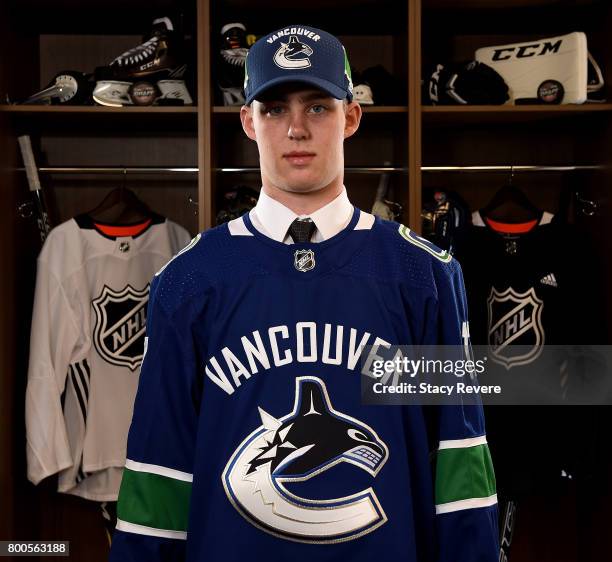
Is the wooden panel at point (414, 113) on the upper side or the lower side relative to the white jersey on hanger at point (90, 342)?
upper

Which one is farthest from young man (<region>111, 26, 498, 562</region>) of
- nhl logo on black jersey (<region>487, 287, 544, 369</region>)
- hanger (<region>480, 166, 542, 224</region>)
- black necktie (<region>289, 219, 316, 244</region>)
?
hanger (<region>480, 166, 542, 224</region>)

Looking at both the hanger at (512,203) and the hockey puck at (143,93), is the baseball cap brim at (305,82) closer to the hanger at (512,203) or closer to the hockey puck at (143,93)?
the hockey puck at (143,93)

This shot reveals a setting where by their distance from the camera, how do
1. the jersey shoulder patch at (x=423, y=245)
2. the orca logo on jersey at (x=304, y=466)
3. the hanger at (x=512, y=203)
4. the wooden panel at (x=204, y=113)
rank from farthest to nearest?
the hanger at (x=512, y=203) < the wooden panel at (x=204, y=113) < the jersey shoulder patch at (x=423, y=245) < the orca logo on jersey at (x=304, y=466)

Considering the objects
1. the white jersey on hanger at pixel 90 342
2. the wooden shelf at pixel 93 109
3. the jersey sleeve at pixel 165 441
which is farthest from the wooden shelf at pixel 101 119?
the jersey sleeve at pixel 165 441

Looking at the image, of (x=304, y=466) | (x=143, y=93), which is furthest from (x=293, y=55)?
(x=143, y=93)

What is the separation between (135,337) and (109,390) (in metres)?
0.17

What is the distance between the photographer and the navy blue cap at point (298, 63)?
1102 mm

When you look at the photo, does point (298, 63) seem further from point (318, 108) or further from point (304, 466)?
point (304, 466)

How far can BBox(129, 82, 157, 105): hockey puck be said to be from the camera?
213cm

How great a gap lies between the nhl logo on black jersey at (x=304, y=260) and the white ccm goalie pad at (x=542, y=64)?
4.37 feet

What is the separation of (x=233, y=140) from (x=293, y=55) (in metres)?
1.45

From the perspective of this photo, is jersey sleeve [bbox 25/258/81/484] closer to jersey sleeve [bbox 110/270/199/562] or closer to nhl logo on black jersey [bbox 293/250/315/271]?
jersey sleeve [bbox 110/270/199/562]

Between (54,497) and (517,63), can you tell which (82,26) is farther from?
(54,497)

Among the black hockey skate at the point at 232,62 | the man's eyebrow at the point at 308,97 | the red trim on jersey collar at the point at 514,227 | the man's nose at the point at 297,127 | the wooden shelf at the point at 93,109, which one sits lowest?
the red trim on jersey collar at the point at 514,227
